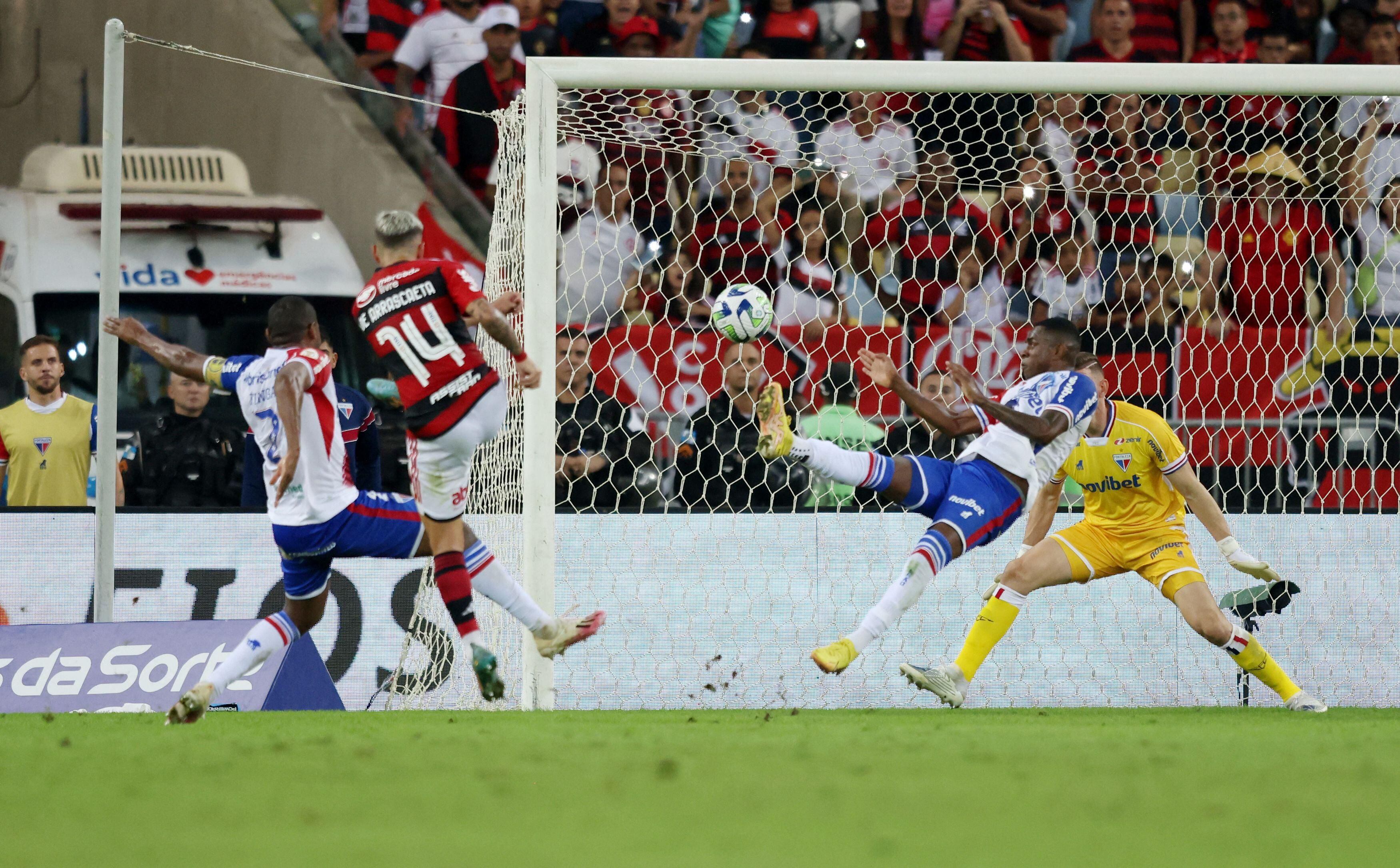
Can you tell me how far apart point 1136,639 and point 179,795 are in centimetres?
600

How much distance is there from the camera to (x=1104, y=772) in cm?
378

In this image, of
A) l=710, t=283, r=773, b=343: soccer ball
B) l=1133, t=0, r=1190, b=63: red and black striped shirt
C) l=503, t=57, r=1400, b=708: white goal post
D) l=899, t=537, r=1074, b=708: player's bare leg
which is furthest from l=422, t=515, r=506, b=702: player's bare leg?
l=1133, t=0, r=1190, b=63: red and black striped shirt

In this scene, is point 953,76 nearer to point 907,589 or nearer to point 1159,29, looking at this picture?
point 907,589

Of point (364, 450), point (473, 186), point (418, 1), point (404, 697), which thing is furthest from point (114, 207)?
point (418, 1)

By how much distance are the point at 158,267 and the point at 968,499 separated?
664 centimetres

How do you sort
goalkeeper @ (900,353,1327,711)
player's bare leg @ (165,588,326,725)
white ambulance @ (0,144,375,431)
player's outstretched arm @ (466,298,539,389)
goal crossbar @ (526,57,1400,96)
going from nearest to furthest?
player's bare leg @ (165,588,326,725) → player's outstretched arm @ (466,298,539,389) → goalkeeper @ (900,353,1327,711) → goal crossbar @ (526,57,1400,96) → white ambulance @ (0,144,375,431)

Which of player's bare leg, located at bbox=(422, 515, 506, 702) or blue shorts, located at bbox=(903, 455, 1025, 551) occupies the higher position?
blue shorts, located at bbox=(903, 455, 1025, 551)

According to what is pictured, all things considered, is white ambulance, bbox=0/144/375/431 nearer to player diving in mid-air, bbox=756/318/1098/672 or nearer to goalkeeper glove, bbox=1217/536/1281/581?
player diving in mid-air, bbox=756/318/1098/672

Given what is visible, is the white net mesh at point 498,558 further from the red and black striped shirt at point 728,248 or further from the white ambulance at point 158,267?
the white ambulance at point 158,267

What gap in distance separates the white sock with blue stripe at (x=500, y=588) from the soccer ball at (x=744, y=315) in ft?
5.14

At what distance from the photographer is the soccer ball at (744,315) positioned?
675cm

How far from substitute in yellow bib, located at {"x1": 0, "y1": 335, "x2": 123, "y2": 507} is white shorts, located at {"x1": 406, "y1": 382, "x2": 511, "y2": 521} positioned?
384cm

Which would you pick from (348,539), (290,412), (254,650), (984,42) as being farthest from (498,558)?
(984,42)

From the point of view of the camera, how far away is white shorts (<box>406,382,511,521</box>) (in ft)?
19.6
